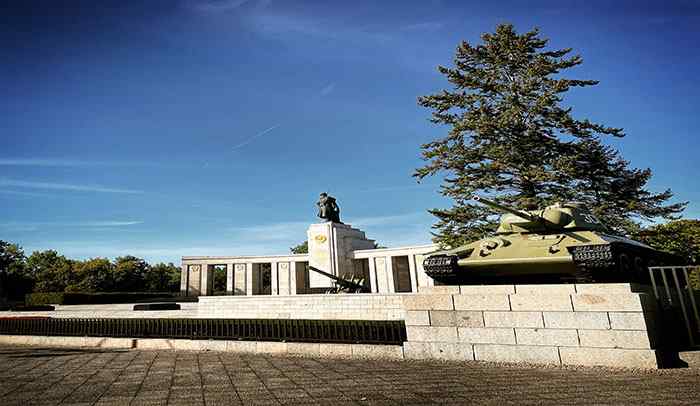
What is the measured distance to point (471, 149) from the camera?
18.9 metres

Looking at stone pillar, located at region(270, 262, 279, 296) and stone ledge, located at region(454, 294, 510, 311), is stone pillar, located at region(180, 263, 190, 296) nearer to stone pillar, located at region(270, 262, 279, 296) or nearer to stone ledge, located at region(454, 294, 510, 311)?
stone pillar, located at region(270, 262, 279, 296)

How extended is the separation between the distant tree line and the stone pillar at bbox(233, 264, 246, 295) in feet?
59.5

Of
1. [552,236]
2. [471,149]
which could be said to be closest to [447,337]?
[552,236]

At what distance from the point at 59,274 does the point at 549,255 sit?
51.5 m

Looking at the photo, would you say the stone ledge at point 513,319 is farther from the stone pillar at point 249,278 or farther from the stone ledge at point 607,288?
the stone pillar at point 249,278

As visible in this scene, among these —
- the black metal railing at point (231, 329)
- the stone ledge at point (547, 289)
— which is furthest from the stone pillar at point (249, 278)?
the stone ledge at point (547, 289)

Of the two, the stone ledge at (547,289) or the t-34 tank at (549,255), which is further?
the stone ledge at (547,289)

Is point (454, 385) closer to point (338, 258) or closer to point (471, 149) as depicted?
point (471, 149)

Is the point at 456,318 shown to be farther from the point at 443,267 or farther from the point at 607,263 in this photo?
the point at 607,263

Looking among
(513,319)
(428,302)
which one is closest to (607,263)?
(513,319)

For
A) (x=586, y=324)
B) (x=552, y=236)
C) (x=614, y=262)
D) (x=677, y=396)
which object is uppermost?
(x=552, y=236)

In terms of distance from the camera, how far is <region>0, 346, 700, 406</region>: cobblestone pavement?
4930 mm

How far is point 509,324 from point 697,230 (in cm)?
2076

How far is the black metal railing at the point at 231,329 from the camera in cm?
864
